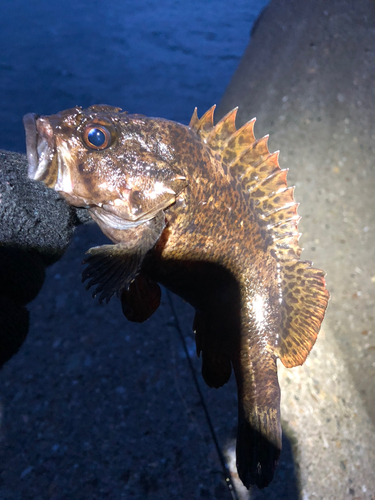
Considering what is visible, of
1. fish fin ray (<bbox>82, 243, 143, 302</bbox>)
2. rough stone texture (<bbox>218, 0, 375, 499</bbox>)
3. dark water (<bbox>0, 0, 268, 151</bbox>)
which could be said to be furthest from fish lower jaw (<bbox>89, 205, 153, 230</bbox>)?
dark water (<bbox>0, 0, 268, 151</bbox>)

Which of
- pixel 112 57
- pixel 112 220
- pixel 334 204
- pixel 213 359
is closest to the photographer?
pixel 112 220

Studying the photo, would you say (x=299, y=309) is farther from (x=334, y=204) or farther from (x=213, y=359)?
(x=334, y=204)

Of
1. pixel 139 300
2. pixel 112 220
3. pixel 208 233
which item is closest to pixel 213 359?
pixel 139 300

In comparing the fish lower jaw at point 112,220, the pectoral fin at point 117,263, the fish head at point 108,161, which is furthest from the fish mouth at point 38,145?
the pectoral fin at point 117,263

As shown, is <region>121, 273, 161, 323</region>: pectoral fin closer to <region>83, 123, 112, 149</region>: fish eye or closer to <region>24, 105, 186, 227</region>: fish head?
<region>24, 105, 186, 227</region>: fish head

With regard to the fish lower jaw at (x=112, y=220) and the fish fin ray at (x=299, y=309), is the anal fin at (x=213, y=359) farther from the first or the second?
the fish lower jaw at (x=112, y=220)

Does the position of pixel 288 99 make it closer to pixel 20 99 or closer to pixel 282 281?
pixel 282 281
